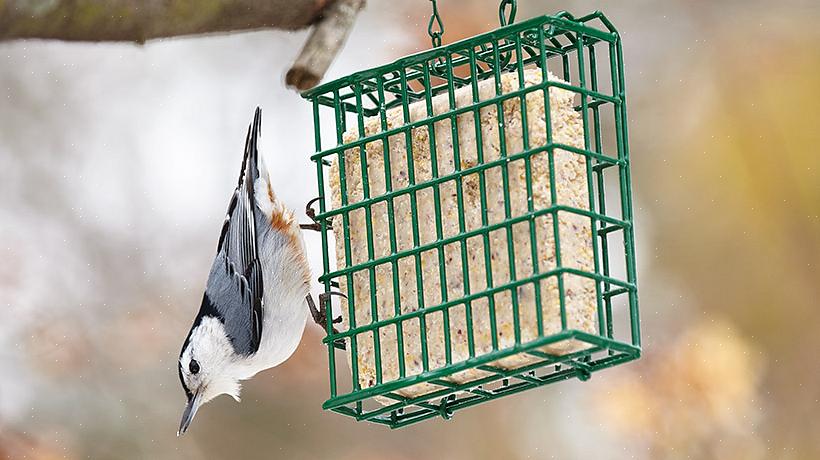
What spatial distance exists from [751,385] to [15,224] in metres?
3.79

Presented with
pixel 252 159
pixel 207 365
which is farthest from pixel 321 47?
pixel 207 365

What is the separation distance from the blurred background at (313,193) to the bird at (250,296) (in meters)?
1.74

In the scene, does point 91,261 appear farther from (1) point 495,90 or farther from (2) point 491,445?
(1) point 495,90

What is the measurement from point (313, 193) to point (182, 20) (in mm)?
3973

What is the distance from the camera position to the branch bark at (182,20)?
2.62 m

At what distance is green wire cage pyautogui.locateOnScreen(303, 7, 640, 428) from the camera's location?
337 centimetres

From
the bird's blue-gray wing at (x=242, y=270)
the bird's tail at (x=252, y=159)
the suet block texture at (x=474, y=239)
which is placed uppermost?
the bird's tail at (x=252, y=159)

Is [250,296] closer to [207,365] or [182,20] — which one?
[207,365]

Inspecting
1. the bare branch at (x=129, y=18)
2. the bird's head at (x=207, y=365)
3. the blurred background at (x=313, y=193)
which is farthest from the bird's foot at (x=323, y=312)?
the blurred background at (x=313, y=193)

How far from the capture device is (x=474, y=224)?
11.4 feet

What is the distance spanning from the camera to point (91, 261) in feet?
23.1

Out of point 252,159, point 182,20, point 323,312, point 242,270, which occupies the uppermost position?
point 252,159

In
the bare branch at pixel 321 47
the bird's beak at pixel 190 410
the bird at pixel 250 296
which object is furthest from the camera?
the bird's beak at pixel 190 410

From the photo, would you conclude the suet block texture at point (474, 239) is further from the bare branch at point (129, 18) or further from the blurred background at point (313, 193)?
the blurred background at point (313, 193)
